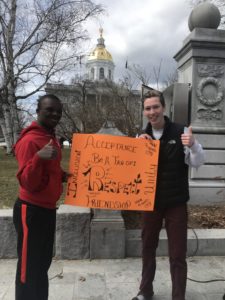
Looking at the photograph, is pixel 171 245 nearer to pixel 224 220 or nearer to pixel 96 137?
pixel 96 137

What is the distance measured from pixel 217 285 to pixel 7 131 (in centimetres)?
2000

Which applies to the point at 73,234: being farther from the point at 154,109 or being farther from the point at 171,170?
the point at 154,109

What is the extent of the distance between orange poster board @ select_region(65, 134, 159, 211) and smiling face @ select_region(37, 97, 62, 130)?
83 centimetres

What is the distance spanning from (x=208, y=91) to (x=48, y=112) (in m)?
5.19

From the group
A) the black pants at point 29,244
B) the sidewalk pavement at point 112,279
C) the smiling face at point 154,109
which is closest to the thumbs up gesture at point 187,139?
the smiling face at point 154,109

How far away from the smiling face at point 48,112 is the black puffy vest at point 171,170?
106 centimetres

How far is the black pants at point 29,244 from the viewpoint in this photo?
2.82 meters

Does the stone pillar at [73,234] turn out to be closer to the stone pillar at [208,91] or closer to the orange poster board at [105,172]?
the orange poster board at [105,172]

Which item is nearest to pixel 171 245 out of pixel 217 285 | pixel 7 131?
pixel 217 285

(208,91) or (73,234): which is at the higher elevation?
(208,91)

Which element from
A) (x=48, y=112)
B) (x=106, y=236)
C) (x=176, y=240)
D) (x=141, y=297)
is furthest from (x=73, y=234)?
(x=48, y=112)

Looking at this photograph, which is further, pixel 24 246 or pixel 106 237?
pixel 106 237

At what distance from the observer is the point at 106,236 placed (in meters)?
4.91

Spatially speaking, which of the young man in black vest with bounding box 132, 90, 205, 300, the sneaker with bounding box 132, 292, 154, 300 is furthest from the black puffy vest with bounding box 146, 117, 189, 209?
the sneaker with bounding box 132, 292, 154, 300
